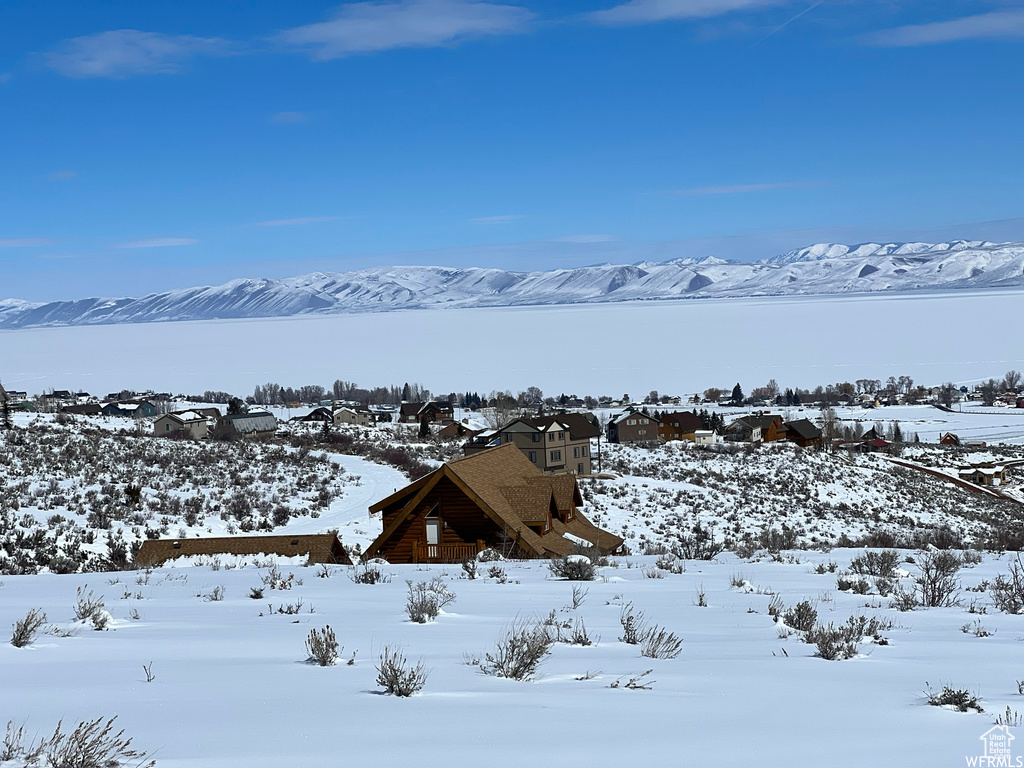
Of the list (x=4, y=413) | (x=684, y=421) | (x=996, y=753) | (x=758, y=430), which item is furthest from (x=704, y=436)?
(x=996, y=753)

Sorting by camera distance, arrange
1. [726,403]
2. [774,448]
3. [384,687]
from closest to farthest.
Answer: [384,687], [774,448], [726,403]

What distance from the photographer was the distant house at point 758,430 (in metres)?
97.2

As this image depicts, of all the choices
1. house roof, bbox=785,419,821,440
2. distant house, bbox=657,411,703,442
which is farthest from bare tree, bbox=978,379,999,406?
distant house, bbox=657,411,703,442

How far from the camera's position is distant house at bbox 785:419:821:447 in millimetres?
90062

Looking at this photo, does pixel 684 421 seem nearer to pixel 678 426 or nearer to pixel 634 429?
pixel 678 426

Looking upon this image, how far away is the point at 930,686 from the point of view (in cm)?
518

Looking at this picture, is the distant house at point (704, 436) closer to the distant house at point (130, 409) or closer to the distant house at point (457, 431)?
the distant house at point (457, 431)

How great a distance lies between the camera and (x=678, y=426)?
98812 millimetres

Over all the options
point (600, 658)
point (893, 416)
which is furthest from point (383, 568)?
point (893, 416)

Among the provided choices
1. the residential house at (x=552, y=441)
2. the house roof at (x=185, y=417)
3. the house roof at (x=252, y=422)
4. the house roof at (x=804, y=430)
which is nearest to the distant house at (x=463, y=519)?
the residential house at (x=552, y=441)

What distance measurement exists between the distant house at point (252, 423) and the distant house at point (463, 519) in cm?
5099

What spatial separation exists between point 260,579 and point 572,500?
1389cm

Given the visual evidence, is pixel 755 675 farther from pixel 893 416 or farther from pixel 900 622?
pixel 893 416

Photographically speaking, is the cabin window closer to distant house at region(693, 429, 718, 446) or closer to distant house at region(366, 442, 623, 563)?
distant house at region(366, 442, 623, 563)
